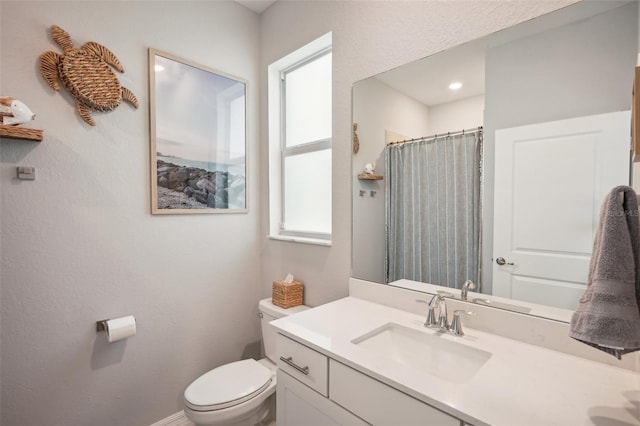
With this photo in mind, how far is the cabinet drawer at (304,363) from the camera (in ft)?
3.36

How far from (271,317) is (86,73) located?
1649mm

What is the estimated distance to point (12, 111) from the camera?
121 cm

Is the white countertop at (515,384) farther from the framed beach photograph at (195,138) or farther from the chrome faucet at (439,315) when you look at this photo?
the framed beach photograph at (195,138)

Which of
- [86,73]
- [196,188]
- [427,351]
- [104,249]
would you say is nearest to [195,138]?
[196,188]

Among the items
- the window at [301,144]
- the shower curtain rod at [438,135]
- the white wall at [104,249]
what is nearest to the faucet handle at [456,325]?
the shower curtain rod at [438,135]

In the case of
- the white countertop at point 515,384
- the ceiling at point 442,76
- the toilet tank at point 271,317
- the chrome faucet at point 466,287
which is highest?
the ceiling at point 442,76

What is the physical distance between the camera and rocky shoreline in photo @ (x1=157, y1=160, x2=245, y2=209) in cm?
176

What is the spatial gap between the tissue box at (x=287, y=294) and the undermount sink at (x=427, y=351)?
2.61 ft

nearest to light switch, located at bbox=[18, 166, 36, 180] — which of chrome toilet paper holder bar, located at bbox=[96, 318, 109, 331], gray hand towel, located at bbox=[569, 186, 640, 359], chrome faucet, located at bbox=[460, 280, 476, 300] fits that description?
chrome toilet paper holder bar, located at bbox=[96, 318, 109, 331]

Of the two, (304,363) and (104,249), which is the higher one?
(104,249)

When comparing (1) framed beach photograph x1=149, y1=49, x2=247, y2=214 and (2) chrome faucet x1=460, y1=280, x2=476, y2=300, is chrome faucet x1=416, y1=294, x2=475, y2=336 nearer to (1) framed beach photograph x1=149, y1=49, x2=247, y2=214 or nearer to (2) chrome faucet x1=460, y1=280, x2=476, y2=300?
(2) chrome faucet x1=460, y1=280, x2=476, y2=300

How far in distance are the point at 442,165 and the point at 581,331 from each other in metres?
0.79

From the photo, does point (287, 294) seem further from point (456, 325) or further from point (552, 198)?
point (552, 198)

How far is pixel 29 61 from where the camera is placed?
1.33 metres
